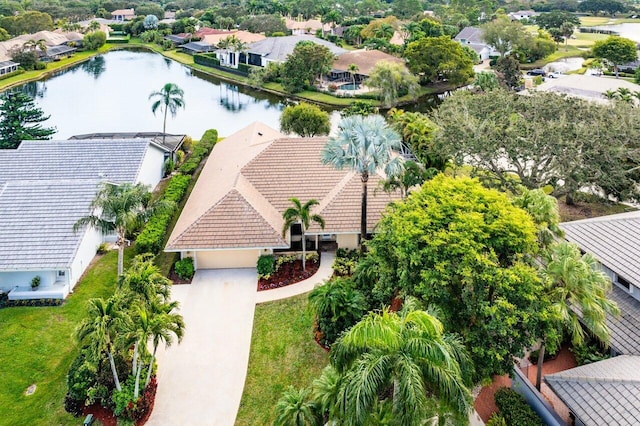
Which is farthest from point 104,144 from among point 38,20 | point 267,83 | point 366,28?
point 38,20

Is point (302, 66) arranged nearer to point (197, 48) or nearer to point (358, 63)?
point (358, 63)

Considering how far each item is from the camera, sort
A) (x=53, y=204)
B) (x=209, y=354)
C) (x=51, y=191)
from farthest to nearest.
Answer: (x=51, y=191) → (x=53, y=204) → (x=209, y=354)

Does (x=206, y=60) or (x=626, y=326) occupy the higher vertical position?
(x=626, y=326)

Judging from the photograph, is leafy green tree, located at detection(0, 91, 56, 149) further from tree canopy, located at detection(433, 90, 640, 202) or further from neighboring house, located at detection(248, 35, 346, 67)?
neighboring house, located at detection(248, 35, 346, 67)

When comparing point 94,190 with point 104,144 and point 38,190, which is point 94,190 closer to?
point 38,190

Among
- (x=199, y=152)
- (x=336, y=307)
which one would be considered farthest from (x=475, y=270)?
(x=199, y=152)

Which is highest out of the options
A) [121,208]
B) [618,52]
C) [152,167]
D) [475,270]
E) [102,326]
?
[475,270]
